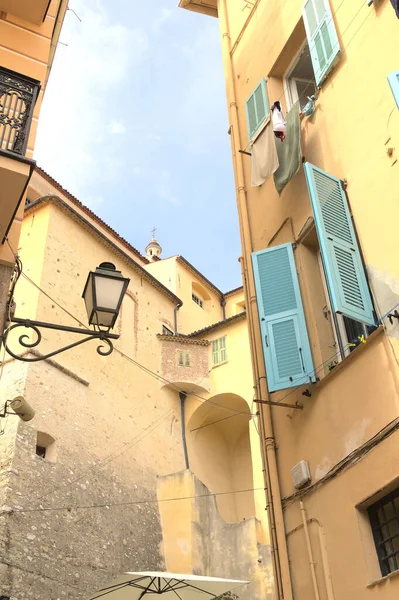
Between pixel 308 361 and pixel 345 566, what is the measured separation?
7.19ft

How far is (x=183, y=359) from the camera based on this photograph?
74.2 feet

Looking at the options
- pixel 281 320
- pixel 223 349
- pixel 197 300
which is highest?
pixel 197 300

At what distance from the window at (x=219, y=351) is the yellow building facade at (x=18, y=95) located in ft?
45.2

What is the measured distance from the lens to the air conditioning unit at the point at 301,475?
678 centimetres

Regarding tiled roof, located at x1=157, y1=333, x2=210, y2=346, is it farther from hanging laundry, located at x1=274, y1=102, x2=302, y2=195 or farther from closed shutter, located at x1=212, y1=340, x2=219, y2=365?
hanging laundry, located at x1=274, y1=102, x2=302, y2=195

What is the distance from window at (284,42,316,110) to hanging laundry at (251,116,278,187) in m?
0.81

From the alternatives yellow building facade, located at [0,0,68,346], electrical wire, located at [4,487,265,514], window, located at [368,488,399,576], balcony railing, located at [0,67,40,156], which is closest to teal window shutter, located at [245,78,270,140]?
yellow building facade, located at [0,0,68,346]

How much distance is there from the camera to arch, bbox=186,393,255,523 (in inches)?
857

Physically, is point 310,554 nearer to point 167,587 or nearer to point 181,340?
point 167,587

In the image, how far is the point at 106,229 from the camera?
90.8 ft

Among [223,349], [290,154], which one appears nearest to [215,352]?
[223,349]

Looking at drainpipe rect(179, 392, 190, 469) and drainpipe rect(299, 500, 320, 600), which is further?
drainpipe rect(179, 392, 190, 469)

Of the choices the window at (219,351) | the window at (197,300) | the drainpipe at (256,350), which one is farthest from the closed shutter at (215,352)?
the drainpipe at (256,350)

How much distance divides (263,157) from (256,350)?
2.78 m
